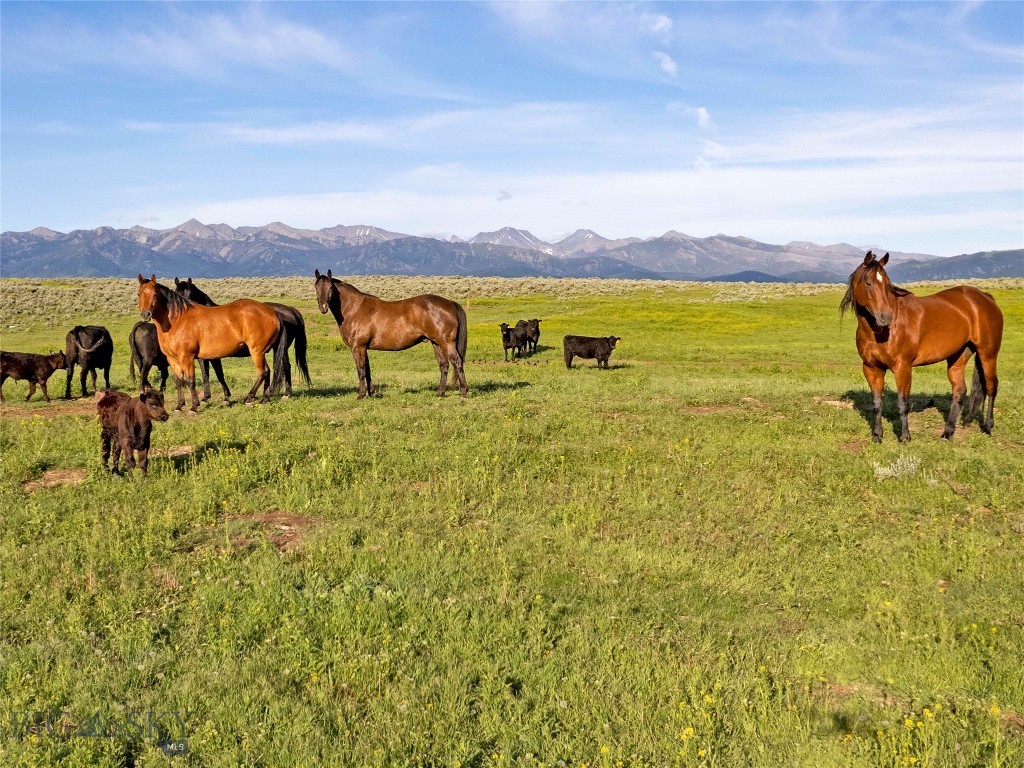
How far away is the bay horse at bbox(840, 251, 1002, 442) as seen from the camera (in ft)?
40.3

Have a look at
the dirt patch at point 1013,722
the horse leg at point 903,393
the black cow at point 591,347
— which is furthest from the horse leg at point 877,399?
the black cow at point 591,347

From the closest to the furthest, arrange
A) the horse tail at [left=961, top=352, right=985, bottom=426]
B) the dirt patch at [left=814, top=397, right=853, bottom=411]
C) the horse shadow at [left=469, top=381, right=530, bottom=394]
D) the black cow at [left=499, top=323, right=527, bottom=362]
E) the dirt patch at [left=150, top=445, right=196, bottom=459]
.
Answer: the dirt patch at [left=150, top=445, right=196, bottom=459] → the horse tail at [left=961, top=352, right=985, bottom=426] → the dirt patch at [left=814, top=397, right=853, bottom=411] → the horse shadow at [left=469, top=381, right=530, bottom=394] → the black cow at [left=499, top=323, right=527, bottom=362]

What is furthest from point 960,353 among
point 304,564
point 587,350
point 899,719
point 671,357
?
point 671,357

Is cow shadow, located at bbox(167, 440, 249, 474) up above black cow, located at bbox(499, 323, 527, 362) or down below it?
below

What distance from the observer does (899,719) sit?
17.7ft

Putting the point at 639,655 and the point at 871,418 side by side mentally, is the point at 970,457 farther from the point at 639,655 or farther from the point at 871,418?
the point at 639,655

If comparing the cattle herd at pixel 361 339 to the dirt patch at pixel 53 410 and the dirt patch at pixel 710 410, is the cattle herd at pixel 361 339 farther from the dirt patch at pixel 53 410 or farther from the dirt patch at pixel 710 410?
the dirt patch at pixel 710 410

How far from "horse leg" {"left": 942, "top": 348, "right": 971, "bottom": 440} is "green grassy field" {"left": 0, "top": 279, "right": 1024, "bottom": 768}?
21.8 inches

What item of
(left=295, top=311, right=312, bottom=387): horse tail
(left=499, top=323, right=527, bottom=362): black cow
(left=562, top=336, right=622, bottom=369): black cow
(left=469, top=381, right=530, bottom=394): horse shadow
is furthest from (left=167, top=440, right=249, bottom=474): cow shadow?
(left=499, top=323, right=527, bottom=362): black cow

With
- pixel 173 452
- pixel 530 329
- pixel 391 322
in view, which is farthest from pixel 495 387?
pixel 530 329

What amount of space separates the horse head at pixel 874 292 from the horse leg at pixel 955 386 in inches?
93.7

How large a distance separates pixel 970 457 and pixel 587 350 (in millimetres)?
17521

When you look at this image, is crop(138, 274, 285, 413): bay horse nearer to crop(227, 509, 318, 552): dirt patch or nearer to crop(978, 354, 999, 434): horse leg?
crop(227, 509, 318, 552): dirt patch

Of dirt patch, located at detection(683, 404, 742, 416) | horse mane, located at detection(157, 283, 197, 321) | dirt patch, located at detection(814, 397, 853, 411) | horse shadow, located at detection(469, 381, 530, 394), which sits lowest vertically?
horse shadow, located at detection(469, 381, 530, 394)
